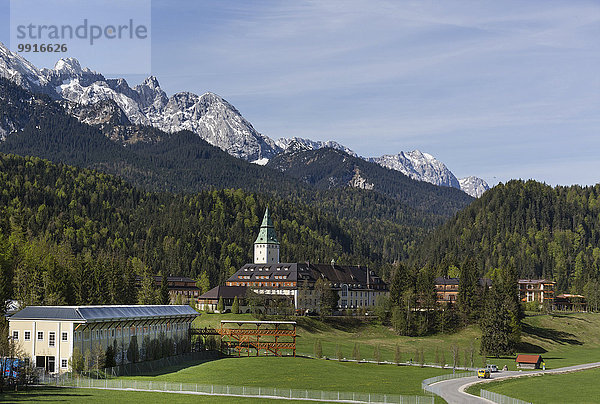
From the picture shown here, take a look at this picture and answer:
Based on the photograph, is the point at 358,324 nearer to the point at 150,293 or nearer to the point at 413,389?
the point at 150,293

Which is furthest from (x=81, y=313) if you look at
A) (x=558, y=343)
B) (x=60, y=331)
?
(x=558, y=343)

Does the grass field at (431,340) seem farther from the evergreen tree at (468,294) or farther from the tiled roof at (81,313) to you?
the tiled roof at (81,313)

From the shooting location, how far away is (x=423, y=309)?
18888 cm

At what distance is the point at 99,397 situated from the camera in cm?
8319

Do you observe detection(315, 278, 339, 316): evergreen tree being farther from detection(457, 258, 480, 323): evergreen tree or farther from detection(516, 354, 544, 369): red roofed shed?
detection(516, 354, 544, 369): red roofed shed

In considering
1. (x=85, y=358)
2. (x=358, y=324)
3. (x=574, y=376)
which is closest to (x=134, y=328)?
(x=85, y=358)

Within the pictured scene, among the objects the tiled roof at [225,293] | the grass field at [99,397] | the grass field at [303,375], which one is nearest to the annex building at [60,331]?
the grass field at [303,375]

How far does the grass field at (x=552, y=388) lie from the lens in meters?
94.6

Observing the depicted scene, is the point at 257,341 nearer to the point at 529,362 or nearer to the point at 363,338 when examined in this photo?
the point at 363,338

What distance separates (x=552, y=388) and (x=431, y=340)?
68116 mm

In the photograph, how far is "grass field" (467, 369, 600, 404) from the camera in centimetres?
9456

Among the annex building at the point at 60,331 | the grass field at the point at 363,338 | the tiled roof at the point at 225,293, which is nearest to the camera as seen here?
the annex building at the point at 60,331

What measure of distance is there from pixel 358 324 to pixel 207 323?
37137 mm

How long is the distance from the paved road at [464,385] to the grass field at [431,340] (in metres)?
11.9
